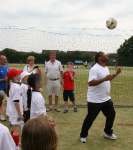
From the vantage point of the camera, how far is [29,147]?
3.06 meters

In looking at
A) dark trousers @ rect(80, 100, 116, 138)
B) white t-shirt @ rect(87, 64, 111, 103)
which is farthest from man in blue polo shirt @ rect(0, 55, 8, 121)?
white t-shirt @ rect(87, 64, 111, 103)

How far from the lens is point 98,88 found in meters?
8.88

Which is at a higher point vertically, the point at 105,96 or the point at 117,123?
the point at 105,96

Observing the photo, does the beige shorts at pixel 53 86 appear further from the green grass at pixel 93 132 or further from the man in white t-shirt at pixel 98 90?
the man in white t-shirt at pixel 98 90

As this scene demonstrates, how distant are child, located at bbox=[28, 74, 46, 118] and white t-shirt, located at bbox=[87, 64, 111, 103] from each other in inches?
82.0

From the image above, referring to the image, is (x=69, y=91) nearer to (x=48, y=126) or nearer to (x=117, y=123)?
(x=117, y=123)

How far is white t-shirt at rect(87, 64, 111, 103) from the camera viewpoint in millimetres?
8734

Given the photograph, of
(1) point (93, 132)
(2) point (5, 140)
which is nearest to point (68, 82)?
(1) point (93, 132)

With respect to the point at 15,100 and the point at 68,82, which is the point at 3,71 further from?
the point at 15,100

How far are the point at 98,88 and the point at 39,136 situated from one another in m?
5.94

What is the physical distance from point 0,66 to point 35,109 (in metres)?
5.16

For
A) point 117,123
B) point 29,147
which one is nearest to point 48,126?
point 29,147

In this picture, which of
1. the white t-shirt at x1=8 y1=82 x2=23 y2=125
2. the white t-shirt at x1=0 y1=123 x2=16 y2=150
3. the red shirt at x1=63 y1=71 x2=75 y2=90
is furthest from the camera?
the red shirt at x1=63 y1=71 x2=75 y2=90

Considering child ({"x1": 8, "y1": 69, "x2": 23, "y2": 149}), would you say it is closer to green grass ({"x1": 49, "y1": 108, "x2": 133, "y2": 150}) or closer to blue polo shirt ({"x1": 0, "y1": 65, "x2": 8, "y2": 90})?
green grass ({"x1": 49, "y1": 108, "x2": 133, "y2": 150})
